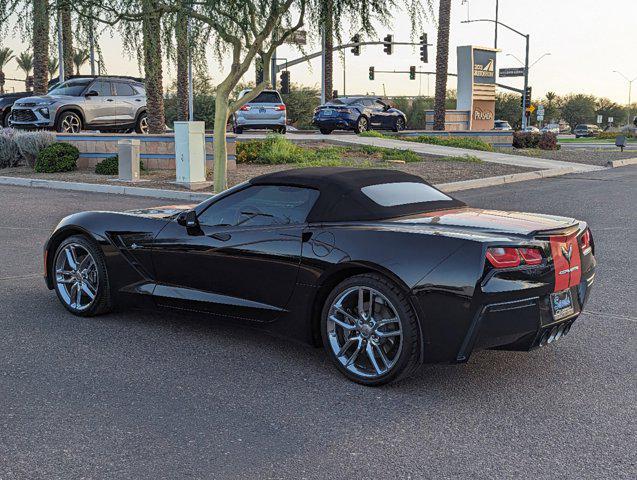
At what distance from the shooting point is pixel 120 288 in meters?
6.18

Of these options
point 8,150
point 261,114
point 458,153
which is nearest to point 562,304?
point 8,150

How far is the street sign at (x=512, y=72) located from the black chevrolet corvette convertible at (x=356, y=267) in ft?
226

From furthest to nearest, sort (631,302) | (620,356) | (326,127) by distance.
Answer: (326,127)
(631,302)
(620,356)

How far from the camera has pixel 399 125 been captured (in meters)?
35.6

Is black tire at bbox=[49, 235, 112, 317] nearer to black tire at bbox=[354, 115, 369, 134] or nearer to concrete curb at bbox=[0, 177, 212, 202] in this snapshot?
concrete curb at bbox=[0, 177, 212, 202]

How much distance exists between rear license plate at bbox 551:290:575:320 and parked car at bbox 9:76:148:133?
2029 centimetres

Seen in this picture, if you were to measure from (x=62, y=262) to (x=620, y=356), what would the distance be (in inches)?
180

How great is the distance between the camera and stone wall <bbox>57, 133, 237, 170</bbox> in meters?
20.6

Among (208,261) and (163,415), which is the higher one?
(208,261)

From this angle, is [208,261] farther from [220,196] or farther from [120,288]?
[120,288]

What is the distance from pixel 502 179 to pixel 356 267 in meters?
16.0

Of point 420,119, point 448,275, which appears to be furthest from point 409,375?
point 420,119

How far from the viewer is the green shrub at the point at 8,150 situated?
22234 mm

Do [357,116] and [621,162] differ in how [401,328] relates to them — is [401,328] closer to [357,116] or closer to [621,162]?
[621,162]
